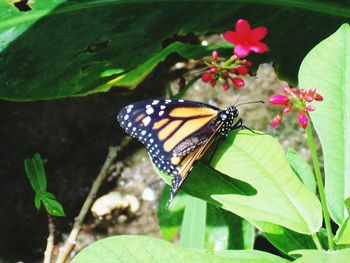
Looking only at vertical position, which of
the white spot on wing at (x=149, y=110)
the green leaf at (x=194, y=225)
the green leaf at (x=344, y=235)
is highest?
the white spot on wing at (x=149, y=110)

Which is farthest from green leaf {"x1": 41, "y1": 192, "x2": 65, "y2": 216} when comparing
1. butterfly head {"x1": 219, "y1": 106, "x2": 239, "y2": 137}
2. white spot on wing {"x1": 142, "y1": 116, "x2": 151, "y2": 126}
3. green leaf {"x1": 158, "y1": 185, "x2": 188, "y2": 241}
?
butterfly head {"x1": 219, "y1": 106, "x2": 239, "y2": 137}

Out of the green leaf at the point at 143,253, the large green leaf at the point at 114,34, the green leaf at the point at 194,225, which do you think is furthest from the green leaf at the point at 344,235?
the large green leaf at the point at 114,34

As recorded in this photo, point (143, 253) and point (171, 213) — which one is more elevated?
point (143, 253)

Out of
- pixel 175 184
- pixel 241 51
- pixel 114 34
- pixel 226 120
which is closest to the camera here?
pixel 175 184

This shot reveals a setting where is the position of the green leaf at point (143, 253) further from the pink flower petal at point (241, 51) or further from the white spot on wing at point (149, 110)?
the pink flower petal at point (241, 51)

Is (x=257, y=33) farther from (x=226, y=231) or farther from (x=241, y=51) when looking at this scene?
(x=226, y=231)

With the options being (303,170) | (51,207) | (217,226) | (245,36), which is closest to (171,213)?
(217,226)
